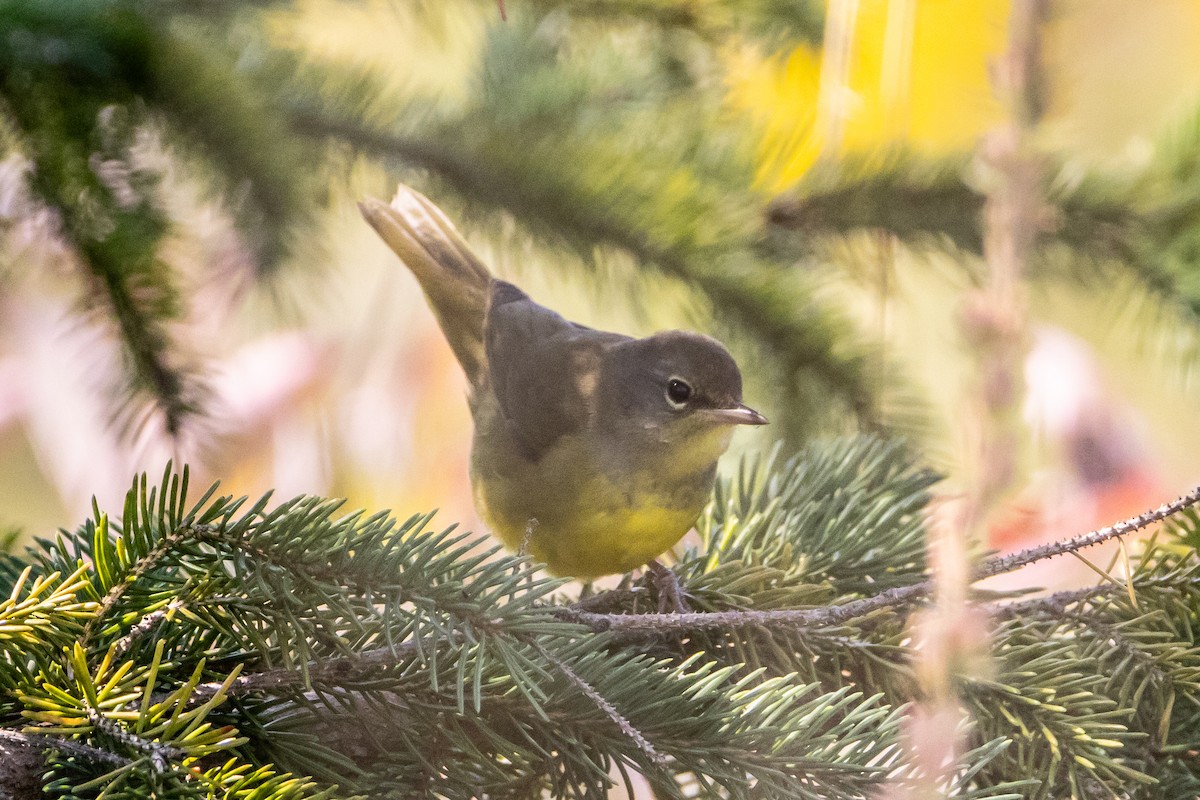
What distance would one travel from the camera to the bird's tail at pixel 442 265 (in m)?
2.01

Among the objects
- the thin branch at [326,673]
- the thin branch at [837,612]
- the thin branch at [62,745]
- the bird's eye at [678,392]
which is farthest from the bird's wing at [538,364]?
the thin branch at [62,745]

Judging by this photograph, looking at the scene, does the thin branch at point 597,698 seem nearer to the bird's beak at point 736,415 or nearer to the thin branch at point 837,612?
the thin branch at point 837,612

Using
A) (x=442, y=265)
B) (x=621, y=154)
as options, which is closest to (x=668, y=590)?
(x=621, y=154)

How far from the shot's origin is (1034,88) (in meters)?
0.45

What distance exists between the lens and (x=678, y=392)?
6.30 feet

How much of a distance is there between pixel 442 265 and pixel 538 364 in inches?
11.3

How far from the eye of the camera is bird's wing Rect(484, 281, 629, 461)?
2023mm

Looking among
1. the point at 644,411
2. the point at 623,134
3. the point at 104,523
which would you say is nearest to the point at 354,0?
the point at 623,134

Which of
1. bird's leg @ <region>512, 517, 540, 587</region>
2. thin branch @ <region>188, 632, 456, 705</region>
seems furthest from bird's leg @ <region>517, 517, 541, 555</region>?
thin branch @ <region>188, 632, 456, 705</region>

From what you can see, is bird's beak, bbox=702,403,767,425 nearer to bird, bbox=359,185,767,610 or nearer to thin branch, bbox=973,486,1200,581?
bird, bbox=359,185,767,610

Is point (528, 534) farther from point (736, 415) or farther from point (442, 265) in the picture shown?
point (442, 265)

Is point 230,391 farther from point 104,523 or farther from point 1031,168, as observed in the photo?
point 1031,168

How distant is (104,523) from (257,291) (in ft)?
3.45

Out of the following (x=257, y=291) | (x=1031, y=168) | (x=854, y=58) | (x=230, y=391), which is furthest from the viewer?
(x=230, y=391)
